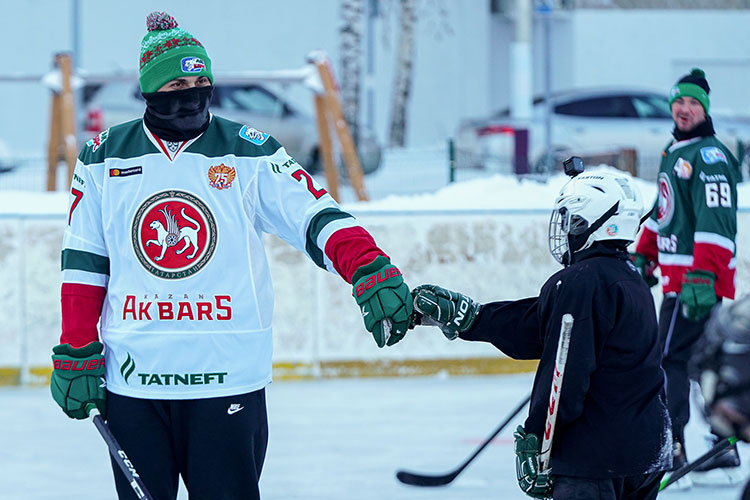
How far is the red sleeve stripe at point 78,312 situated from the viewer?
2898 mm

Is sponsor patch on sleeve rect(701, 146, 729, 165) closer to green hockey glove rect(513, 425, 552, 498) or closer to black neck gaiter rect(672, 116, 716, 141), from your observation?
black neck gaiter rect(672, 116, 716, 141)

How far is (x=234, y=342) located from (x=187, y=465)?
0.99ft

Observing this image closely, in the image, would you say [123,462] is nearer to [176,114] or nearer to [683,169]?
[176,114]

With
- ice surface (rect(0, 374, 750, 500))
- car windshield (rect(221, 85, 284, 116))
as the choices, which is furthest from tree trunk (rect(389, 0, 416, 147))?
ice surface (rect(0, 374, 750, 500))

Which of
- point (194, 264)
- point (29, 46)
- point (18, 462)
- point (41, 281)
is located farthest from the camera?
point (29, 46)

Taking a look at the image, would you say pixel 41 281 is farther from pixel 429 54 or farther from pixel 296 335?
pixel 429 54

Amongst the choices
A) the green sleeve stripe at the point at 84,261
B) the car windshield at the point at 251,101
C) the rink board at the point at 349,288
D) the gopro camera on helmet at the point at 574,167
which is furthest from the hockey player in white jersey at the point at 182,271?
the car windshield at the point at 251,101

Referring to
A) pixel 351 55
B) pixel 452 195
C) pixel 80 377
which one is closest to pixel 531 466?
pixel 80 377

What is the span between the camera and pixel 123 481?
2.89 metres

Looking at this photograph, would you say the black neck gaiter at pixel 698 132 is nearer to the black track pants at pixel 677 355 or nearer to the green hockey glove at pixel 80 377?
the black track pants at pixel 677 355

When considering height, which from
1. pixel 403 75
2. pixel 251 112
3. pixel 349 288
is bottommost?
pixel 349 288

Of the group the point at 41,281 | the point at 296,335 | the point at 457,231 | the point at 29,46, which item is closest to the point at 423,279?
the point at 457,231

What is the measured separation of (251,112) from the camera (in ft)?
41.4

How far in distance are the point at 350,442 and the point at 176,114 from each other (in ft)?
9.92
